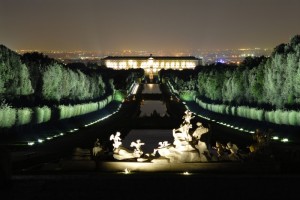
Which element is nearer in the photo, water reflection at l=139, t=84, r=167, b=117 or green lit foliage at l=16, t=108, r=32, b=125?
green lit foliage at l=16, t=108, r=32, b=125

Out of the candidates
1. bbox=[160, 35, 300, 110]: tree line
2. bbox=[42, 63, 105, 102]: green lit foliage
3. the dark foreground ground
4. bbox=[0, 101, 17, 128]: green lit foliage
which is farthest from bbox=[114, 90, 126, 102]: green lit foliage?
the dark foreground ground

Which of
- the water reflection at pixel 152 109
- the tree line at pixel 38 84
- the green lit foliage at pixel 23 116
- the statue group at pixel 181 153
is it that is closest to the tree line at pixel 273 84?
the water reflection at pixel 152 109

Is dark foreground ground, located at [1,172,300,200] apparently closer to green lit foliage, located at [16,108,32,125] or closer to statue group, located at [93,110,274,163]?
statue group, located at [93,110,274,163]

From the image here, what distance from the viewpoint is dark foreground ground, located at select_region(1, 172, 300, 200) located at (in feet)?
46.5

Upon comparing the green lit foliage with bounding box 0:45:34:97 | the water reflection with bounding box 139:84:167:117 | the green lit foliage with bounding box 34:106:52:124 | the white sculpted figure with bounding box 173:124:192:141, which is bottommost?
the water reflection with bounding box 139:84:167:117

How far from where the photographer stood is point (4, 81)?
178ft

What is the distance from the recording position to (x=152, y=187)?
15.4 meters

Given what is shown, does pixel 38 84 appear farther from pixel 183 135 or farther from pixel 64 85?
pixel 183 135

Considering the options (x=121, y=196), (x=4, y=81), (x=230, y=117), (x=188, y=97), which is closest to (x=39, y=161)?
(x=121, y=196)

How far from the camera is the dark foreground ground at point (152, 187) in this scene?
14.2m

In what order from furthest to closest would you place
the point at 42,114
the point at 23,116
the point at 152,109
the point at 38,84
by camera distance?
the point at 152,109
the point at 38,84
the point at 42,114
the point at 23,116

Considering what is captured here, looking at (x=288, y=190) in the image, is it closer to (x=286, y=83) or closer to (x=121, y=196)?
(x=121, y=196)

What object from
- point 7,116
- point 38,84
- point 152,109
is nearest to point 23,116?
point 7,116

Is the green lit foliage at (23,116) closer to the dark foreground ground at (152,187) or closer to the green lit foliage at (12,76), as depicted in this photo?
the green lit foliage at (12,76)
